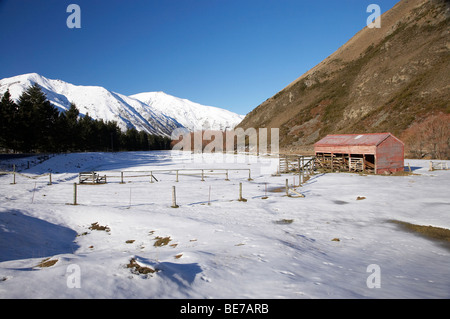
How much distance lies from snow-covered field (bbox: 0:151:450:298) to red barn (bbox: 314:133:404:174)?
10132 mm

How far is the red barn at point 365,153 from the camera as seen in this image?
31.1m

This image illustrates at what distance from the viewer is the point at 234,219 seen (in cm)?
1362

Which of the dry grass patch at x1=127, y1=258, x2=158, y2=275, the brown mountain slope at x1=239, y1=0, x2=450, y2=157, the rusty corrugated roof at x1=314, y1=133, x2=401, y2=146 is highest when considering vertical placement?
the brown mountain slope at x1=239, y1=0, x2=450, y2=157

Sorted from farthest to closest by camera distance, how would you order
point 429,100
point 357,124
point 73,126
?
point 357,124
point 73,126
point 429,100

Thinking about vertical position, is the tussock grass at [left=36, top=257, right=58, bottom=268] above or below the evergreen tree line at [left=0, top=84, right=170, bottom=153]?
below

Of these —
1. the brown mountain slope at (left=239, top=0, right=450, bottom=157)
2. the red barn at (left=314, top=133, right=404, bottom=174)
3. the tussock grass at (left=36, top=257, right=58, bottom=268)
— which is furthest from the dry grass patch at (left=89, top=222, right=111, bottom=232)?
the brown mountain slope at (left=239, top=0, right=450, bottom=157)

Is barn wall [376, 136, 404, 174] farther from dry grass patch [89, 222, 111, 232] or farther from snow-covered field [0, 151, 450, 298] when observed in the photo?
dry grass patch [89, 222, 111, 232]

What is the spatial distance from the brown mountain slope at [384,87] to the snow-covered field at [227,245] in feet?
159

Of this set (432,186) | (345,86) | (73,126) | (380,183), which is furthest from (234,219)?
(345,86)

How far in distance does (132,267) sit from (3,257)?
5.96 m

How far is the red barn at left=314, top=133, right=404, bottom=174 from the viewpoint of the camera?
31141 millimetres

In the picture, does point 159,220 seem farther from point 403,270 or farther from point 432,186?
point 432,186

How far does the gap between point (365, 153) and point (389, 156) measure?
297cm

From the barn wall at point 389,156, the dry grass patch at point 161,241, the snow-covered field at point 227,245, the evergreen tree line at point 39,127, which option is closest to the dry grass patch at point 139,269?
the snow-covered field at point 227,245
